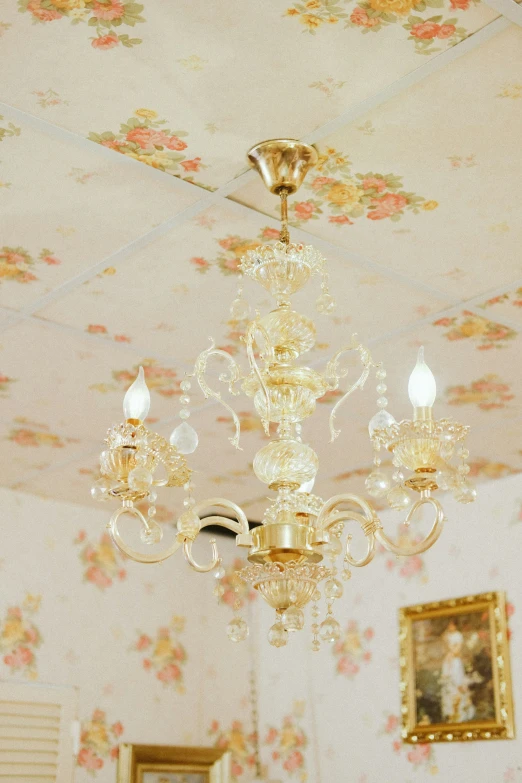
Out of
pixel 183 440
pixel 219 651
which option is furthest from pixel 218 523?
pixel 219 651

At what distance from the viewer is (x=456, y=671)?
11.8 feet

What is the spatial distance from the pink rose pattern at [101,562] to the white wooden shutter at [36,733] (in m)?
0.47

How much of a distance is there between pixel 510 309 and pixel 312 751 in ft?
7.69

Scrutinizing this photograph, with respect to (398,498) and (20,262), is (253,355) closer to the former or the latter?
(398,498)

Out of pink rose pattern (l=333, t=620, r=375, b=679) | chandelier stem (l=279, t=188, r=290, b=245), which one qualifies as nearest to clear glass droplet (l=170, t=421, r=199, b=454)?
chandelier stem (l=279, t=188, r=290, b=245)

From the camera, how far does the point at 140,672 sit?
410 centimetres

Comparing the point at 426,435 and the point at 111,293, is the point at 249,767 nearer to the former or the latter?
the point at 111,293

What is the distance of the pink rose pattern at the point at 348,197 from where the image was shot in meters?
1.93

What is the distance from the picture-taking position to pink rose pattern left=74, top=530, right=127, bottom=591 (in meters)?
4.09

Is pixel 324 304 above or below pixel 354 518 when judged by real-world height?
above

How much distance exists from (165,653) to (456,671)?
1294mm

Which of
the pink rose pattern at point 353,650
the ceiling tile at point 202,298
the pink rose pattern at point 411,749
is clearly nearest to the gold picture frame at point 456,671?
the pink rose pattern at point 411,749

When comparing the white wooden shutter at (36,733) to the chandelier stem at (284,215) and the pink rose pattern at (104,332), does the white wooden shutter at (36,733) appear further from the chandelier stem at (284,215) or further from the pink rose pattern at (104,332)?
the chandelier stem at (284,215)

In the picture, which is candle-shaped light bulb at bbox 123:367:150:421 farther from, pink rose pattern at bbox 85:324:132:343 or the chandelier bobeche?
pink rose pattern at bbox 85:324:132:343
